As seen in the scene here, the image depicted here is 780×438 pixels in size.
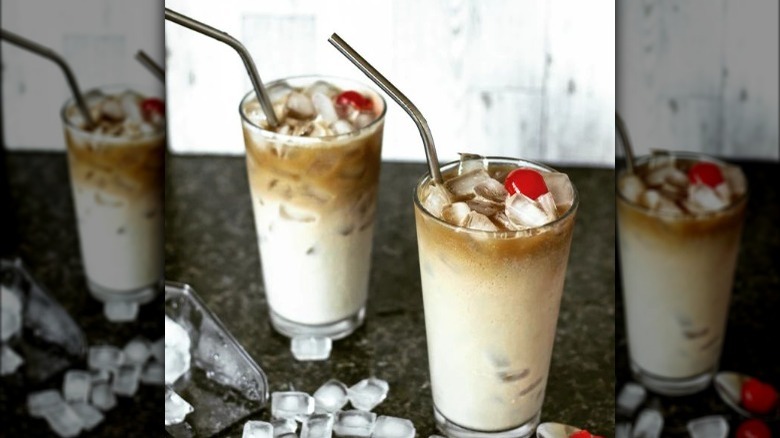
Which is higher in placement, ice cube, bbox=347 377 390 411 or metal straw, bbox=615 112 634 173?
metal straw, bbox=615 112 634 173

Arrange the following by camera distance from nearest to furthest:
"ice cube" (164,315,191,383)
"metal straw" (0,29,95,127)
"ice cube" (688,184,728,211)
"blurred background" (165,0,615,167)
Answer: "metal straw" (0,29,95,127)
"ice cube" (688,184,728,211)
"ice cube" (164,315,191,383)
"blurred background" (165,0,615,167)

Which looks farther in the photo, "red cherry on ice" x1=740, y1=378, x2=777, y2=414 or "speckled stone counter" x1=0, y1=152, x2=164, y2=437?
"red cherry on ice" x1=740, y1=378, x2=777, y2=414

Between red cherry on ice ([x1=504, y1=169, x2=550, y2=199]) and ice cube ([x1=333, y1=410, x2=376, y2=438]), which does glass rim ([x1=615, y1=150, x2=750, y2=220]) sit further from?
ice cube ([x1=333, y1=410, x2=376, y2=438])

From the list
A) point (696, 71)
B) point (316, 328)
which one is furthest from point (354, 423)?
point (696, 71)

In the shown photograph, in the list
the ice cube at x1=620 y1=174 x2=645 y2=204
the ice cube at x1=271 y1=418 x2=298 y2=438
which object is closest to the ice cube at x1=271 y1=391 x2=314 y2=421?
the ice cube at x1=271 y1=418 x2=298 y2=438

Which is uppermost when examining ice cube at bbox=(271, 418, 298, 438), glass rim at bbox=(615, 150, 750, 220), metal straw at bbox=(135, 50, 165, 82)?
metal straw at bbox=(135, 50, 165, 82)

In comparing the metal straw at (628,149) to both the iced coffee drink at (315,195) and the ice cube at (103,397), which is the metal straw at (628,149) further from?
the ice cube at (103,397)

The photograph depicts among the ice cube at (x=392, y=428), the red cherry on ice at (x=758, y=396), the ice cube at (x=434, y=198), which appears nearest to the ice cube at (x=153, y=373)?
the ice cube at (x=392, y=428)
